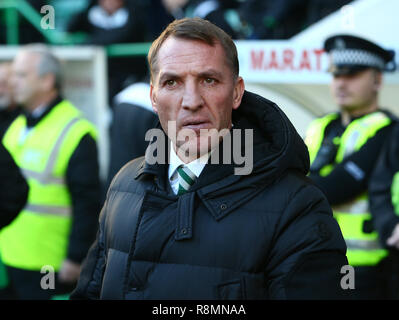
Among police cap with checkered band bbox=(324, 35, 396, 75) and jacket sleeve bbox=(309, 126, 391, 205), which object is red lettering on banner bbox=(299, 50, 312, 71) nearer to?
police cap with checkered band bbox=(324, 35, 396, 75)

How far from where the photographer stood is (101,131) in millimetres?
6980

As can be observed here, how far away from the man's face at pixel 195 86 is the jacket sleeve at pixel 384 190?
1794 millimetres

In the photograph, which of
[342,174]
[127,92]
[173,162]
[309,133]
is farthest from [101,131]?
[173,162]

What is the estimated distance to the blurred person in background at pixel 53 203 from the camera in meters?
4.39

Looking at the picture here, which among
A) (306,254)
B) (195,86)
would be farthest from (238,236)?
(195,86)

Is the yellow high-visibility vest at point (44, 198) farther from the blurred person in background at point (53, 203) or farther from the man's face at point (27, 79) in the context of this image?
the man's face at point (27, 79)

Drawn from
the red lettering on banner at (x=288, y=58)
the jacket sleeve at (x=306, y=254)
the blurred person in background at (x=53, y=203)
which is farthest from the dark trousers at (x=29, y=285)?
the jacket sleeve at (x=306, y=254)

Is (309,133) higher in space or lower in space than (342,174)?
higher

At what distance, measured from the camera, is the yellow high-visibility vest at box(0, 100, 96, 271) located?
173 inches

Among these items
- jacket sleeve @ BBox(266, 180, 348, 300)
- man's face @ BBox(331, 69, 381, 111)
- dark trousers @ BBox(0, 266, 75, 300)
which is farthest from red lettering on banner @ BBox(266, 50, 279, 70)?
jacket sleeve @ BBox(266, 180, 348, 300)

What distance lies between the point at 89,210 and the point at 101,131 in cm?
258
